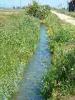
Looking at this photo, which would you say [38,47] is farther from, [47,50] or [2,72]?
[2,72]

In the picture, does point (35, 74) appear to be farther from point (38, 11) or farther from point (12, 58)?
point (38, 11)

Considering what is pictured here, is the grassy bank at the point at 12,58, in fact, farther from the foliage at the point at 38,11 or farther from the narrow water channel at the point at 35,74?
the foliage at the point at 38,11

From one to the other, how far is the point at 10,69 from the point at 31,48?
751 cm

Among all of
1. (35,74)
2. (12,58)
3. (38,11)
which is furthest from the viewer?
(38,11)

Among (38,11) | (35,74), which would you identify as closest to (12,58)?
(35,74)

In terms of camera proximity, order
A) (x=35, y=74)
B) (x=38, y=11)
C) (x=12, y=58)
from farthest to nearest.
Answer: (x=38, y=11) < (x=35, y=74) < (x=12, y=58)

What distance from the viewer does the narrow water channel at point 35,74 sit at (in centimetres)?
1388

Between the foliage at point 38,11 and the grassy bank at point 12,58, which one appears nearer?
the grassy bank at point 12,58

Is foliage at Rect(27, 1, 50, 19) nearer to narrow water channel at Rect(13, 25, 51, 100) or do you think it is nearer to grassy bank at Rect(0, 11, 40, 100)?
narrow water channel at Rect(13, 25, 51, 100)

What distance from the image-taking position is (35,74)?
1717 cm

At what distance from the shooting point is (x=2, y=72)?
557 inches

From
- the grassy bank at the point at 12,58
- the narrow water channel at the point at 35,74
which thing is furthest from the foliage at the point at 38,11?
the grassy bank at the point at 12,58

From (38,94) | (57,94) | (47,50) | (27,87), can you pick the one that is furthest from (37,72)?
(47,50)

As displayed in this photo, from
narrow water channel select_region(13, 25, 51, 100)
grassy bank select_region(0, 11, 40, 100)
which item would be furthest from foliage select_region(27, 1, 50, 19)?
grassy bank select_region(0, 11, 40, 100)
